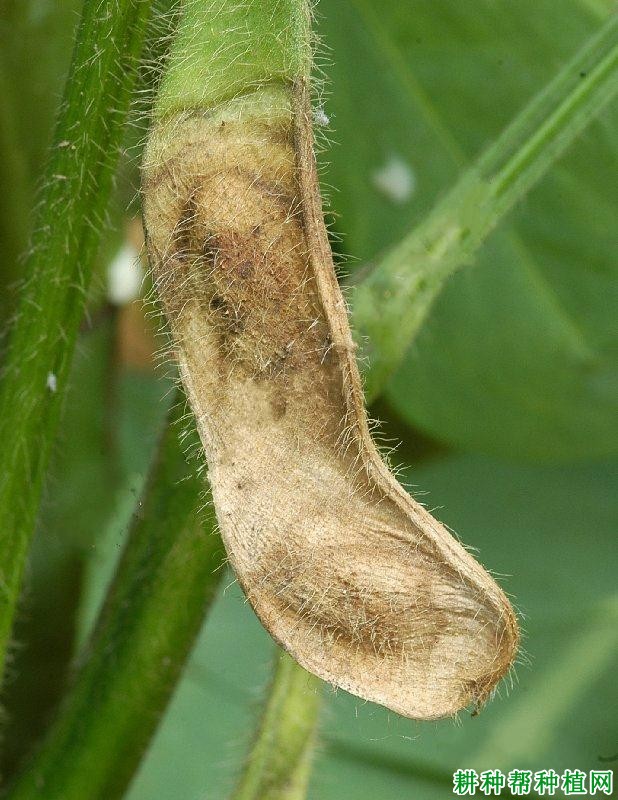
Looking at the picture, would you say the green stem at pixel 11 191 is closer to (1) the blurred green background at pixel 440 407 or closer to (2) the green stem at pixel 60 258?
(1) the blurred green background at pixel 440 407

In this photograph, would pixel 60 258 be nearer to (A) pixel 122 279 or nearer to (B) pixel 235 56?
(B) pixel 235 56

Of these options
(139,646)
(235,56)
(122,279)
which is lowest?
(122,279)

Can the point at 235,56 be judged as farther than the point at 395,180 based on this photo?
No

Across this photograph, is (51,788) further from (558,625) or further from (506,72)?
(506,72)

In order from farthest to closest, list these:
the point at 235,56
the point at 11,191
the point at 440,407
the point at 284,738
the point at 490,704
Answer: the point at 440,407
the point at 490,704
the point at 11,191
the point at 284,738
the point at 235,56

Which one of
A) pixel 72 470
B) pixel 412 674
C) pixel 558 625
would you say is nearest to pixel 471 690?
pixel 412 674

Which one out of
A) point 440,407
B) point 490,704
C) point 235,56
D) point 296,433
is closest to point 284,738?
point 296,433

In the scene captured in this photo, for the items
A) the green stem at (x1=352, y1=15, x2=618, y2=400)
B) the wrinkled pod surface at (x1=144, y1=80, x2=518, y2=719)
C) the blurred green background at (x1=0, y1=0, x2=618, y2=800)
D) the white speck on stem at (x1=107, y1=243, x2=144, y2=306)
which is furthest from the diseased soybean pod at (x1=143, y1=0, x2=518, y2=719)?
the white speck on stem at (x1=107, y1=243, x2=144, y2=306)
